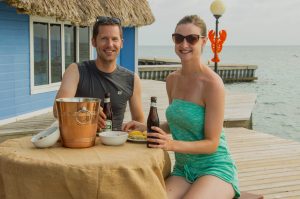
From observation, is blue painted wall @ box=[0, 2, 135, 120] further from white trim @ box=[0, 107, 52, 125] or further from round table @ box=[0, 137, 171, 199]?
round table @ box=[0, 137, 171, 199]

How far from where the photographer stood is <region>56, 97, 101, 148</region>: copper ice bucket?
2.72m

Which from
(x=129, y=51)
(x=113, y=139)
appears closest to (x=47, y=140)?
(x=113, y=139)

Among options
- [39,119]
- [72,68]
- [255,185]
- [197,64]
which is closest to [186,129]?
[197,64]

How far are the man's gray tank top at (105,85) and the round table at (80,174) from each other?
114cm

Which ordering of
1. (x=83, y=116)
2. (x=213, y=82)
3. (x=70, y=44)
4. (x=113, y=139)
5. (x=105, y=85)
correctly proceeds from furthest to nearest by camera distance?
1. (x=70, y=44)
2. (x=105, y=85)
3. (x=213, y=82)
4. (x=113, y=139)
5. (x=83, y=116)

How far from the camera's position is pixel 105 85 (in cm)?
390

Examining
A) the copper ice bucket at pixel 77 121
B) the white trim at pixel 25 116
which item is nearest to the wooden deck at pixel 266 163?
the copper ice bucket at pixel 77 121

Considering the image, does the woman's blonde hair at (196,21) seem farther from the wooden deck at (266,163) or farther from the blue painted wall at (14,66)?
the blue painted wall at (14,66)

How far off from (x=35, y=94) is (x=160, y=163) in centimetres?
778

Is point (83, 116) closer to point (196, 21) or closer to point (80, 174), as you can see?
point (80, 174)

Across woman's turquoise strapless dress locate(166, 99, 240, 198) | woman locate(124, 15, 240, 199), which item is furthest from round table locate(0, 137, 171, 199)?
woman's turquoise strapless dress locate(166, 99, 240, 198)

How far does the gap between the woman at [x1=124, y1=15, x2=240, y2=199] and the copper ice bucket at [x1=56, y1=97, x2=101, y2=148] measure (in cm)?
53

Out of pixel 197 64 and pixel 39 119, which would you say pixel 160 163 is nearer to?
pixel 197 64

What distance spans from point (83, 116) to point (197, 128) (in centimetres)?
89
